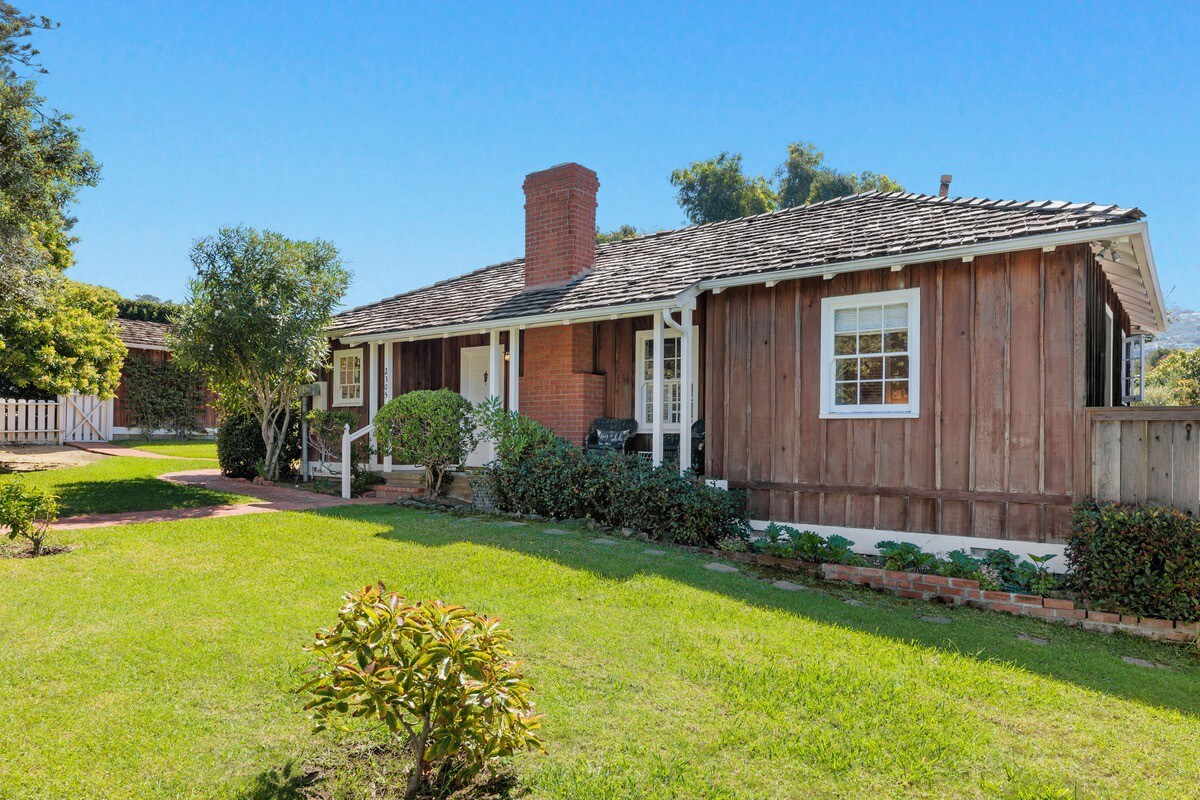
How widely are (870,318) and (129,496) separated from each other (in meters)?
11.3

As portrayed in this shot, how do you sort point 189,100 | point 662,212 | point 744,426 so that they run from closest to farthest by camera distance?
point 744,426 < point 189,100 < point 662,212

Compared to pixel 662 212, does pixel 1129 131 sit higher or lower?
lower

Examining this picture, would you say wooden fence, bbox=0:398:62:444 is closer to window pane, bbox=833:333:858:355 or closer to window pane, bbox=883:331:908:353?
window pane, bbox=833:333:858:355

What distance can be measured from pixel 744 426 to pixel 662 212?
3445cm

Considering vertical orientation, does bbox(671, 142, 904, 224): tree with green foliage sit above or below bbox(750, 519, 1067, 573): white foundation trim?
above

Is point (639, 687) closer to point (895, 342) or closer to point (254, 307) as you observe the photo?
point (895, 342)

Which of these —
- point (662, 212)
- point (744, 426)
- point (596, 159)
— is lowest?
point (744, 426)

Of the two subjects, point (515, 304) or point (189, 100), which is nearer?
point (515, 304)

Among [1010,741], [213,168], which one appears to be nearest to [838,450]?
[1010,741]

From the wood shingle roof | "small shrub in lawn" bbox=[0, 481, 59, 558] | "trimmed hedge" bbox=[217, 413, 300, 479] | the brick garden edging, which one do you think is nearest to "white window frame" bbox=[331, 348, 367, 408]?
the wood shingle roof

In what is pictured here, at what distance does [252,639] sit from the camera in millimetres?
4367

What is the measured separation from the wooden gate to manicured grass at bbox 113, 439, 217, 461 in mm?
657

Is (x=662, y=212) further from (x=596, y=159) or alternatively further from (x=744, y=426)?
(x=744, y=426)

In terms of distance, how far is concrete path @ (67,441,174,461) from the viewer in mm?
18547
